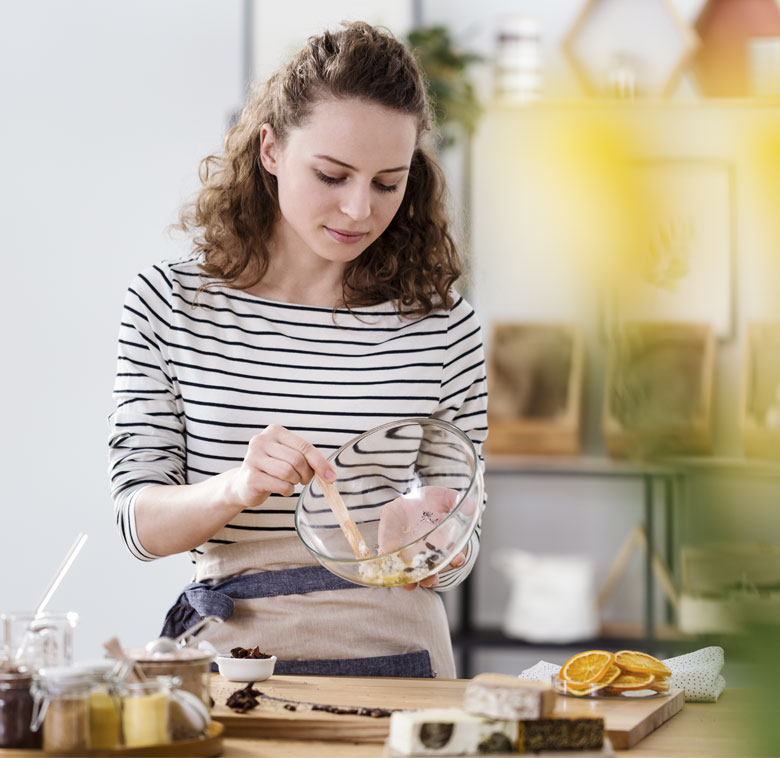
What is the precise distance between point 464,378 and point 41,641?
746 mm

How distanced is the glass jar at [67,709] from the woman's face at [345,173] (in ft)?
2.19

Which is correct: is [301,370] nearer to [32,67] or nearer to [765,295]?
[765,295]

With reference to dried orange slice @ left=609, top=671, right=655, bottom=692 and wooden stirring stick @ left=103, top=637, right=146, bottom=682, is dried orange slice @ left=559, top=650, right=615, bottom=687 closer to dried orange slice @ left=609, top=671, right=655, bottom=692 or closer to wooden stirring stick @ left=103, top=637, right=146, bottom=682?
dried orange slice @ left=609, top=671, right=655, bottom=692

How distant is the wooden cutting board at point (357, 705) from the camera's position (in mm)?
984

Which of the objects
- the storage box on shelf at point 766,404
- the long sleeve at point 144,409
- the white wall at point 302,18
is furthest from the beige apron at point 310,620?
the white wall at point 302,18

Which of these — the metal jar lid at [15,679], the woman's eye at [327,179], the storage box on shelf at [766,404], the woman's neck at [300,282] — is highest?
the woman's eye at [327,179]

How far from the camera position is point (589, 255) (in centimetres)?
25

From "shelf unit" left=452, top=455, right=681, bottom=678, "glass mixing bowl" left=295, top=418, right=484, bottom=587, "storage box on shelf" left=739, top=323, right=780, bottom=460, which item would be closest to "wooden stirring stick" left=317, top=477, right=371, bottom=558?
"glass mixing bowl" left=295, top=418, right=484, bottom=587

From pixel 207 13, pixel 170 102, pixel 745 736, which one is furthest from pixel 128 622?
pixel 745 736

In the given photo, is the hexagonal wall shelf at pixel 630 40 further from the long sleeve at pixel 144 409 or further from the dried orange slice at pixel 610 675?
the dried orange slice at pixel 610 675

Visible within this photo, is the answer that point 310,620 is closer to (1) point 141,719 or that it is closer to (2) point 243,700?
(2) point 243,700

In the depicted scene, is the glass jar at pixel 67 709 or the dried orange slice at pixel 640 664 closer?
the glass jar at pixel 67 709

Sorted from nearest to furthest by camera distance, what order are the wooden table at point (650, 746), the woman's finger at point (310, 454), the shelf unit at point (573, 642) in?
the wooden table at point (650, 746) < the woman's finger at point (310, 454) < the shelf unit at point (573, 642)

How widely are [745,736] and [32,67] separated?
11.7ft
